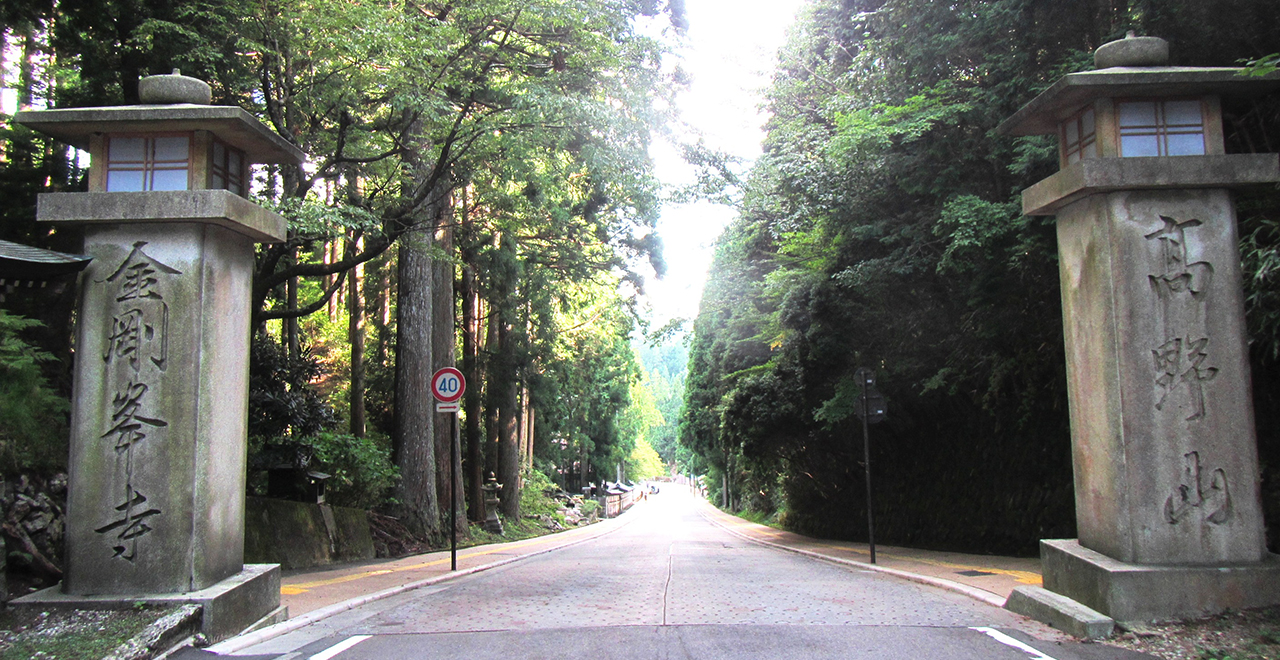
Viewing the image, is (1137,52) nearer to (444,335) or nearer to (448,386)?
(448,386)

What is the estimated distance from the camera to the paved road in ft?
18.7

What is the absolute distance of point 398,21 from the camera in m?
9.95

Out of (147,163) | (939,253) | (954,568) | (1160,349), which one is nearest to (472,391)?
(939,253)

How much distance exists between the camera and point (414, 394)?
16406 millimetres

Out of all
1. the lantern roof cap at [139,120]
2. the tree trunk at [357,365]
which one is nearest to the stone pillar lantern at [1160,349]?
the lantern roof cap at [139,120]

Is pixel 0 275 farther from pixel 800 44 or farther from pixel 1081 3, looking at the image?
pixel 800 44

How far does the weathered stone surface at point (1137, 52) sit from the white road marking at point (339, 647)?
782cm

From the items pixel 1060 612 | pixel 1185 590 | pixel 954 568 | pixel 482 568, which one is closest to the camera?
pixel 1185 590

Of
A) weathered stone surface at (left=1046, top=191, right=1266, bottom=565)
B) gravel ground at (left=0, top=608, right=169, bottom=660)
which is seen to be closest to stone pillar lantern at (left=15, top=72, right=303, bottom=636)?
gravel ground at (left=0, top=608, right=169, bottom=660)

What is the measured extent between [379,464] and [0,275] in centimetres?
960

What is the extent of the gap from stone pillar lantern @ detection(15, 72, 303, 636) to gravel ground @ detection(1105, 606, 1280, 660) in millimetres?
6852

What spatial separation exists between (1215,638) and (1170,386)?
1.91 metres

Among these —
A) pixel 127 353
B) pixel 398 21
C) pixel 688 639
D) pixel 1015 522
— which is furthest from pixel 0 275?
pixel 1015 522

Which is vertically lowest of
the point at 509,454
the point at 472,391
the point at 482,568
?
the point at 482,568
